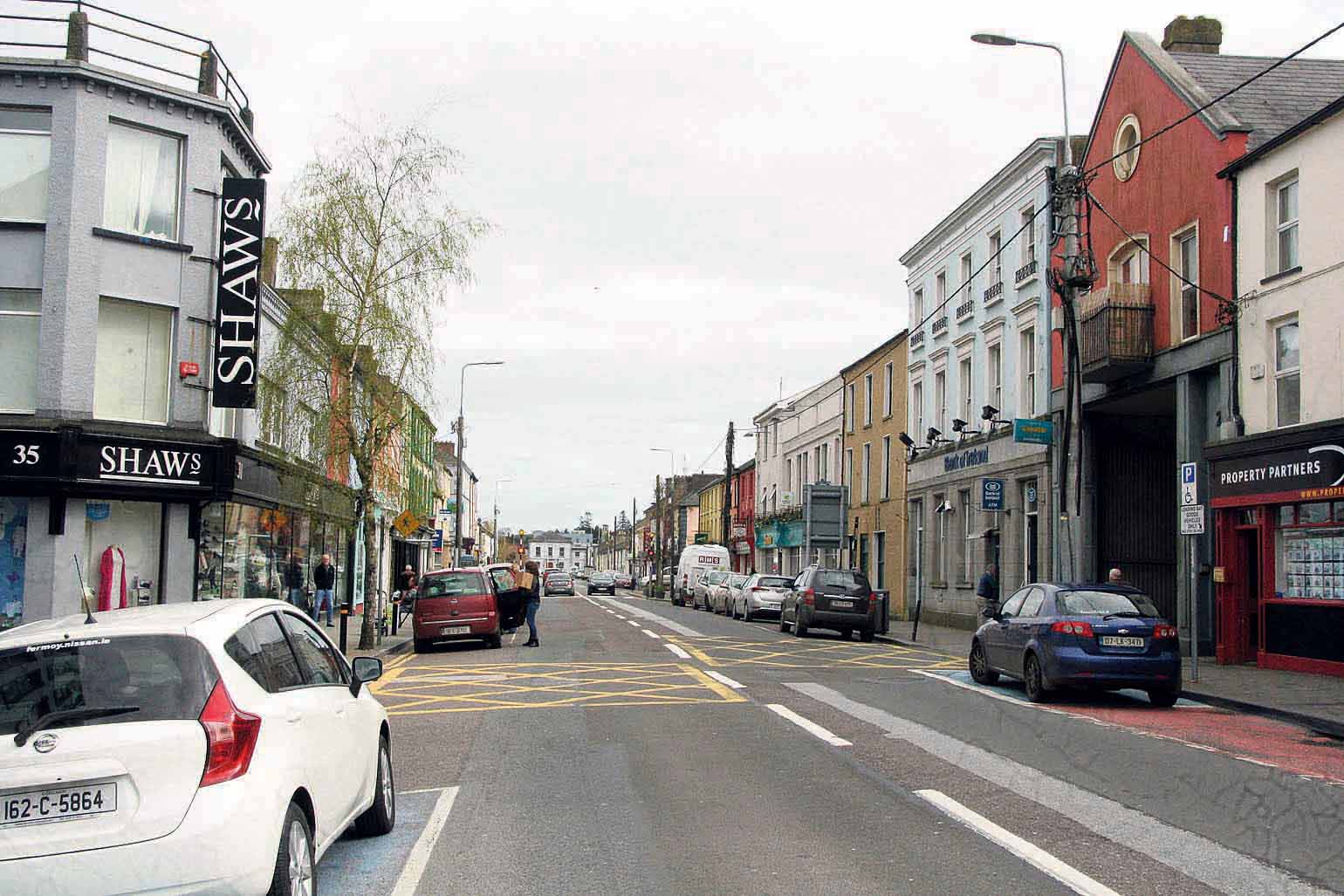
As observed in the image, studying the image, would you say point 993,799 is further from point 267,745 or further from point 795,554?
point 795,554

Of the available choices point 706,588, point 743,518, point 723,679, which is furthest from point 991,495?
point 743,518

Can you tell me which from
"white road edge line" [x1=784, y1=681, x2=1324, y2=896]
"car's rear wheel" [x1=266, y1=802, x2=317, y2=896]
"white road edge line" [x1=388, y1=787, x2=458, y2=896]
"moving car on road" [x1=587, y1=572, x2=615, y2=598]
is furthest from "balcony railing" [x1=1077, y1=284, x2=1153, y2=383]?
"moving car on road" [x1=587, y1=572, x2=615, y2=598]

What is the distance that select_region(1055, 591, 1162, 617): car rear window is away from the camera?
560 inches

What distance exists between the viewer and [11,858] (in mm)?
4375

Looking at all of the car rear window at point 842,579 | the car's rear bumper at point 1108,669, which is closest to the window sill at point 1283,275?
the car's rear bumper at point 1108,669

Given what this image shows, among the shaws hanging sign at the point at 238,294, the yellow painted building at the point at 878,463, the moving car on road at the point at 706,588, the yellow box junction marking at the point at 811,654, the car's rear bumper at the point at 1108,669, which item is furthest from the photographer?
the moving car on road at the point at 706,588

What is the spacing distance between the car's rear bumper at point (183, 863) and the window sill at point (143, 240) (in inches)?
704

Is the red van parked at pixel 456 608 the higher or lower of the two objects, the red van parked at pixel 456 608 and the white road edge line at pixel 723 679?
the higher

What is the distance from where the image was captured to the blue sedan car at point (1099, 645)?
45.4 ft

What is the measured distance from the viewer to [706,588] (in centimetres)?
4788

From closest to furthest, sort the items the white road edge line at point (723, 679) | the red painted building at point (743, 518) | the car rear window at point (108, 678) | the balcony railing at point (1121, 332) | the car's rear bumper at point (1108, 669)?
1. the car rear window at point (108, 678)
2. the car's rear bumper at point (1108, 669)
3. the white road edge line at point (723, 679)
4. the balcony railing at point (1121, 332)
5. the red painted building at point (743, 518)

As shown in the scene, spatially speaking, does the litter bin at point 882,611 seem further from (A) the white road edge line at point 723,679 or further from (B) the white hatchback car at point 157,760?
(B) the white hatchback car at point 157,760

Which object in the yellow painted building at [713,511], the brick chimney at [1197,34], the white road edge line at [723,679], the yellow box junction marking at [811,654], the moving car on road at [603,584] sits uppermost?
the brick chimney at [1197,34]

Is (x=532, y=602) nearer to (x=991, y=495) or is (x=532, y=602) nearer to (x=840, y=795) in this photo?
(x=991, y=495)
